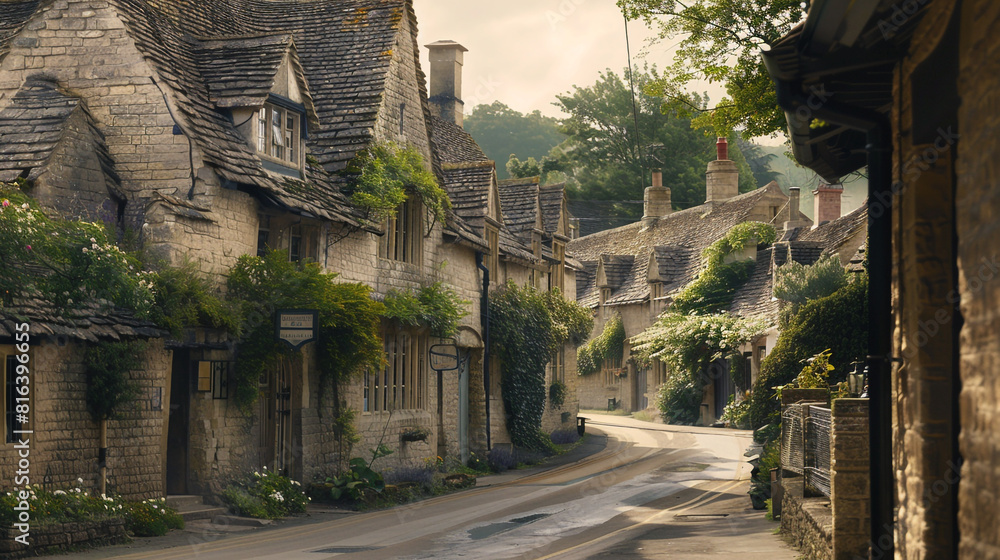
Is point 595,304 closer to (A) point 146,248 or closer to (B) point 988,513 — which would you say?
(A) point 146,248

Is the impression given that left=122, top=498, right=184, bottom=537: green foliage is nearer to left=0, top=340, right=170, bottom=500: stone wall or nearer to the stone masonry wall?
left=0, top=340, right=170, bottom=500: stone wall

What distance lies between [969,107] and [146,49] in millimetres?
13936

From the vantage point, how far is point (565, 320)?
3209 centimetres

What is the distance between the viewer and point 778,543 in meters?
12.3

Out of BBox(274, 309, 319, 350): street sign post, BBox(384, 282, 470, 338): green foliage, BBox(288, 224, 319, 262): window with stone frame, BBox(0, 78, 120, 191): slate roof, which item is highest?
BBox(0, 78, 120, 191): slate roof

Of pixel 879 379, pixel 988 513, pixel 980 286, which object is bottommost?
pixel 988 513

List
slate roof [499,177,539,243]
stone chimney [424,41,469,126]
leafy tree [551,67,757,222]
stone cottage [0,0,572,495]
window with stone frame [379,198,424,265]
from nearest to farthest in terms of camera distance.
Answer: stone cottage [0,0,572,495]
window with stone frame [379,198,424,265]
slate roof [499,177,539,243]
stone chimney [424,41,469,126]
leafy tree [551,67,757,222]

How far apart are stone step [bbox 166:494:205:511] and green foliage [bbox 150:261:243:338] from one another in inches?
94.4

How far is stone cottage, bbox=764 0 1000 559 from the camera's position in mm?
5086

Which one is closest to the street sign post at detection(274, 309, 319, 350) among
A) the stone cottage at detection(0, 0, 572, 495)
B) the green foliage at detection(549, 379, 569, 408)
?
the stone cottage at detection(0, 0, 572, 495)

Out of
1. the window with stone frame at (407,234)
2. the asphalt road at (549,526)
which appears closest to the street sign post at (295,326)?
the asphalt road at (549,526)

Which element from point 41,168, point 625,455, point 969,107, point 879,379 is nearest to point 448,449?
point 625,455

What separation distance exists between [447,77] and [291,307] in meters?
19.4

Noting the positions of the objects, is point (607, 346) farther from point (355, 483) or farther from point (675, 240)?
point (355, 483)
